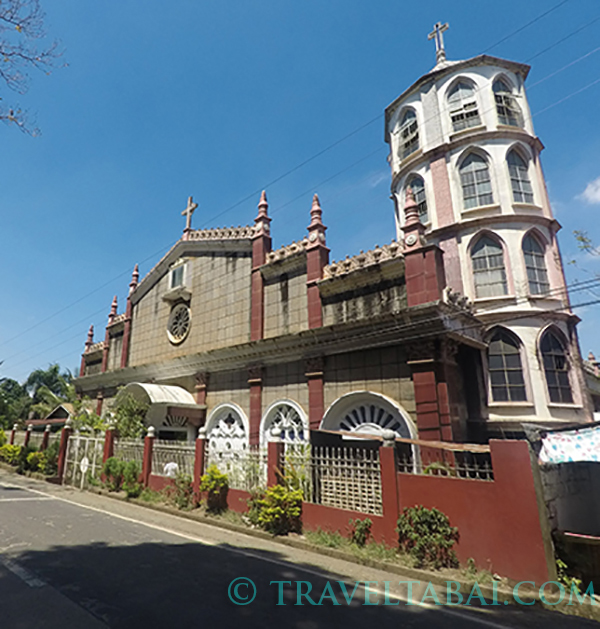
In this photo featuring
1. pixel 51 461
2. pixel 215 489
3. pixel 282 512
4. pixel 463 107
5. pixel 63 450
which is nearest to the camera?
pixel 282 512

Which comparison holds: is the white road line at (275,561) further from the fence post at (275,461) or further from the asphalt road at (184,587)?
the fence post at (275,461)

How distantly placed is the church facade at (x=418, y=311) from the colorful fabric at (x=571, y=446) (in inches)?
113

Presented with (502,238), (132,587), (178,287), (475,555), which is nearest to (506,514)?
(475,555)

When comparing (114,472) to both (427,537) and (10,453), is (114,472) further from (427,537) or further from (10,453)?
(10,453)

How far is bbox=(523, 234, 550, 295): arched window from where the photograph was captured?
40.4ft

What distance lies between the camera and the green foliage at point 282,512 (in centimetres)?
900

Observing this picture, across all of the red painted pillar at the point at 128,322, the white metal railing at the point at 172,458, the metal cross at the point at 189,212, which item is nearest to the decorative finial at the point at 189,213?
the metal cross at the point at 189,212

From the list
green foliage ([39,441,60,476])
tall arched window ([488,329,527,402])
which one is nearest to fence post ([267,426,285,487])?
tall arched window ([488,329,527,402])

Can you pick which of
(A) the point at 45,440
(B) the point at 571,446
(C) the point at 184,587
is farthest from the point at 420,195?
(A) the point at 45,440

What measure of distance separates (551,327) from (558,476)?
6370 millimetres

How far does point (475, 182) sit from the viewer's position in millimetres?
13422

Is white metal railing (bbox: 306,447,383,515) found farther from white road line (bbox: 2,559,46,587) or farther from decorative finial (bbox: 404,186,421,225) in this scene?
decorative finial (bbox: 404,186,421,225)

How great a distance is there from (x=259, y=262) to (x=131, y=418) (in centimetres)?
767
